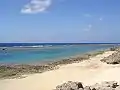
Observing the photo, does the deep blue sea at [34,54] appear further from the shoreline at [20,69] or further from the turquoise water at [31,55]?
the shoreline at [20,69]

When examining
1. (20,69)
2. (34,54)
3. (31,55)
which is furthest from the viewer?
(34,54)

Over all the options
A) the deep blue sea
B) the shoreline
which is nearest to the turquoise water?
the deep blue sea

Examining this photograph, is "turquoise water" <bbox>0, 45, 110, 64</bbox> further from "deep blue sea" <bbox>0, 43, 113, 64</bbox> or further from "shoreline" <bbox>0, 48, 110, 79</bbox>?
"shoreline" <bbox>0, 48, 110, 79</bbox>

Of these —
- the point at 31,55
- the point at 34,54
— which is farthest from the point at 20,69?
the point at 34,54

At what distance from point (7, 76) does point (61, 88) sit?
374 inches

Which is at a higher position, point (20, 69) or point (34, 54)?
point (20, 69)

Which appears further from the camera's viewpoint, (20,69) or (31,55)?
(31,55)

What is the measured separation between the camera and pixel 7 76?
69.3 feet

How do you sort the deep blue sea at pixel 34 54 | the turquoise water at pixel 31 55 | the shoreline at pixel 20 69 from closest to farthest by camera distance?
the shoreline at pixel 20 69, the deep blue sea at pixel 34 54, the turquoise water at pixel 31 55

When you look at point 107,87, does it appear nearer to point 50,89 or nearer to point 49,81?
point 50,89

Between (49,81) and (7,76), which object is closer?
(49,81)

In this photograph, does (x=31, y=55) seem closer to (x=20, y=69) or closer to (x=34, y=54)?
(x=34, y=54)

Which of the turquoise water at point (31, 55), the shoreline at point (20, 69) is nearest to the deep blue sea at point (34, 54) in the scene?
the turquoise water at point (31, 55)

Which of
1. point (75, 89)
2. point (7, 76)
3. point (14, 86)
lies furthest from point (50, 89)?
point (7, 76)
